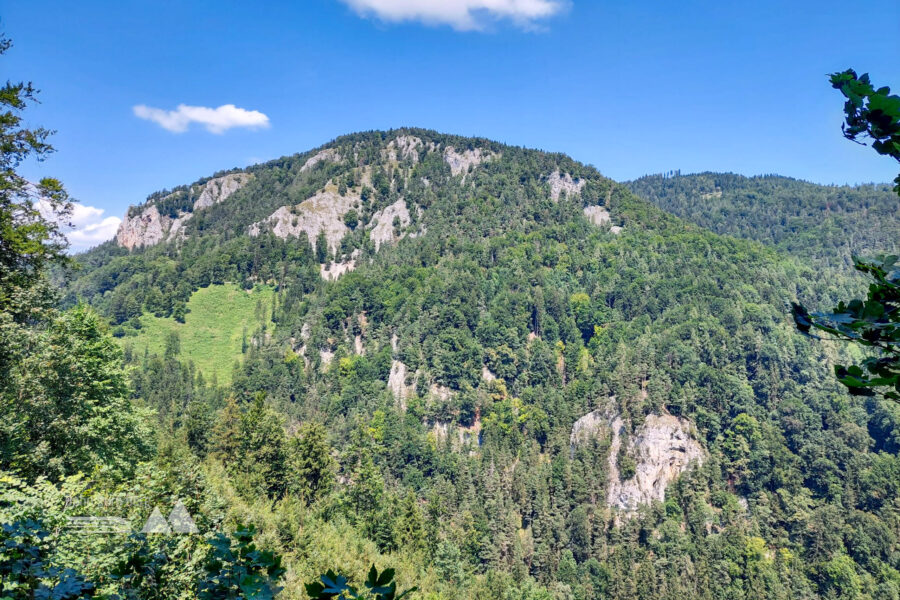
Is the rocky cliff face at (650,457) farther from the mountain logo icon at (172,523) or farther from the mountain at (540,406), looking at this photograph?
the mountain logo icon at (172,523)

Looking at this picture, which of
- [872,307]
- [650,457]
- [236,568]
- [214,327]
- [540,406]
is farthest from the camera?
[214,327]

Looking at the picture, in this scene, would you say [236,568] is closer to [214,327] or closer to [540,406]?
[540,406]

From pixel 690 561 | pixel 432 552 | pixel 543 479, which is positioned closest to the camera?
pixel 432 552

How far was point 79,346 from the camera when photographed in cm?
2009

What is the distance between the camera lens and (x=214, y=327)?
156000 mm

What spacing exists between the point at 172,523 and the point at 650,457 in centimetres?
10692

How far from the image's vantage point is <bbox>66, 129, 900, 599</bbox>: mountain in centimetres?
6056

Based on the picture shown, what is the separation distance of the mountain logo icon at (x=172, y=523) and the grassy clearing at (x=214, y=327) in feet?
415

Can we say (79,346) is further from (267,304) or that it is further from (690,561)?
(267,304)

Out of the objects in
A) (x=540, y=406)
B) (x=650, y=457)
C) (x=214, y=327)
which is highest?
(x=214, y=327)

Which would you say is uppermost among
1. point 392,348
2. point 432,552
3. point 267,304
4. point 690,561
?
point 267,304

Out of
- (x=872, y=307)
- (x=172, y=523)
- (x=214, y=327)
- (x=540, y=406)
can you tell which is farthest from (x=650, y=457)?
(x=214, y=327)

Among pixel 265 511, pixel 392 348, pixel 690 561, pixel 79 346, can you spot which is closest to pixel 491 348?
pixel 392 348

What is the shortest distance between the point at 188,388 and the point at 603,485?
99433 millimetres
